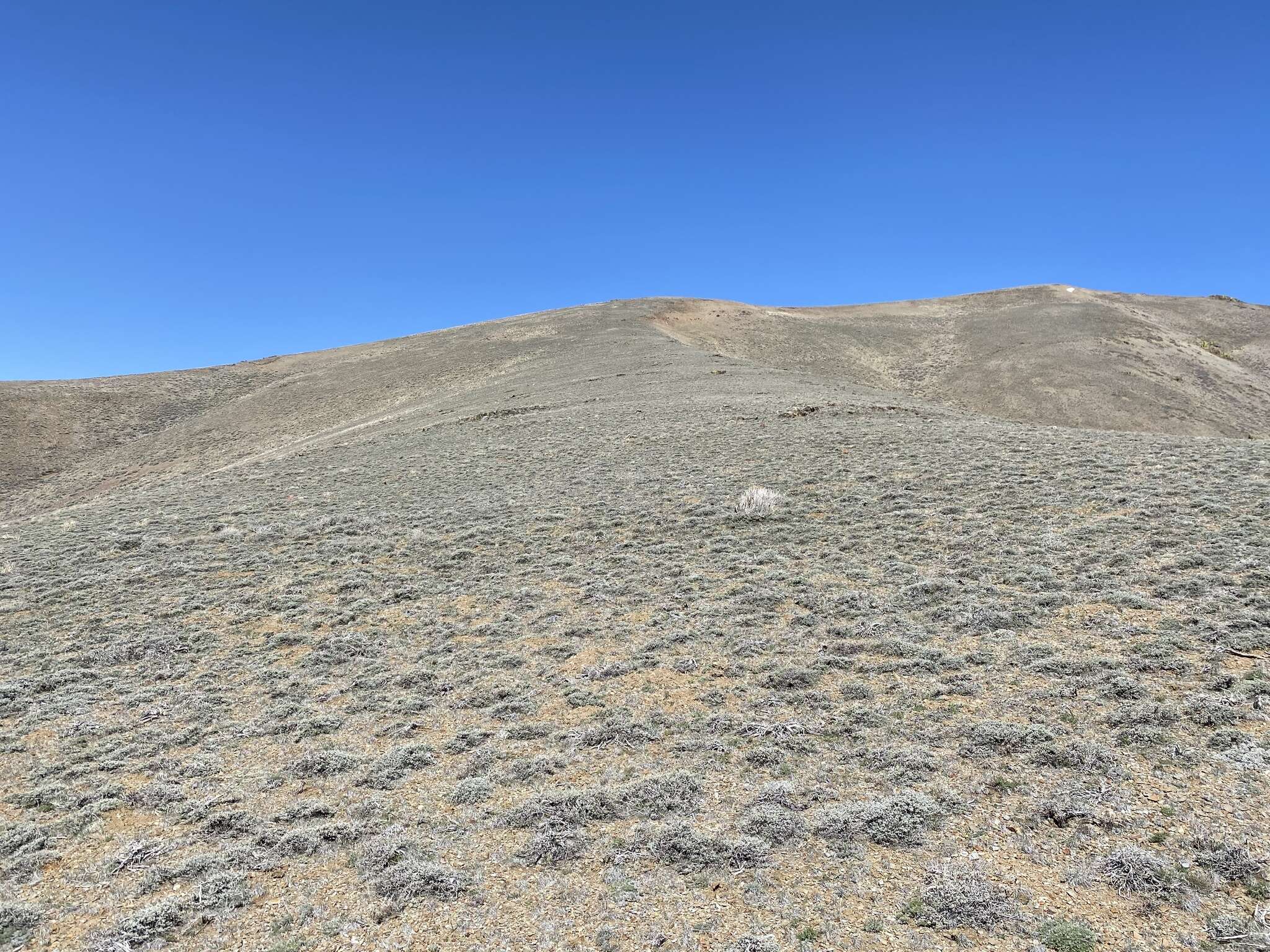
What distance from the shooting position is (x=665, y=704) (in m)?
7.38

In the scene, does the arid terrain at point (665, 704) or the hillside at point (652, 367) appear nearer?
the arid terrain at point (665, 704)

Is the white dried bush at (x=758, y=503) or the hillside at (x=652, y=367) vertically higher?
the hillside at (x=652, y=367)

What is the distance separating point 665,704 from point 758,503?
6.67 m

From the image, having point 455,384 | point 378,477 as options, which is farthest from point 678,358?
point 378,477

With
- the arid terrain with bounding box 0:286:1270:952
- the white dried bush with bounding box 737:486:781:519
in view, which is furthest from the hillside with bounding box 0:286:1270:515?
the white dried bush with bounding box 737:486:781:519

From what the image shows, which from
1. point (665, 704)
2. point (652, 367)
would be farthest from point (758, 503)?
point (652, 367)

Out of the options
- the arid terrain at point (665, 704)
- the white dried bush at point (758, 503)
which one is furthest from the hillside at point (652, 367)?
the white dried bush at point (758, 503)

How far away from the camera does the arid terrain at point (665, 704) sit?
15.0ft

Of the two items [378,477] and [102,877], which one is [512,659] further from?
[378,477]

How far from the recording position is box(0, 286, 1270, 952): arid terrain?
4.56 metres

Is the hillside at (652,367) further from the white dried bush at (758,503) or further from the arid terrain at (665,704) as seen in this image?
the white dried bush at (758,503)

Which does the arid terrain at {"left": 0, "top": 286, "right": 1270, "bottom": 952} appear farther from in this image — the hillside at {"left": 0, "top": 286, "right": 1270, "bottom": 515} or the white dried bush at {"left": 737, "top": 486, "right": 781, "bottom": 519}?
the hillside at {"left": 0, "top": 286, "right": 1270, "bottom": 515}

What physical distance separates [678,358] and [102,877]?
35.7m

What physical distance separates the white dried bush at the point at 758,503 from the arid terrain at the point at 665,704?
7cm
